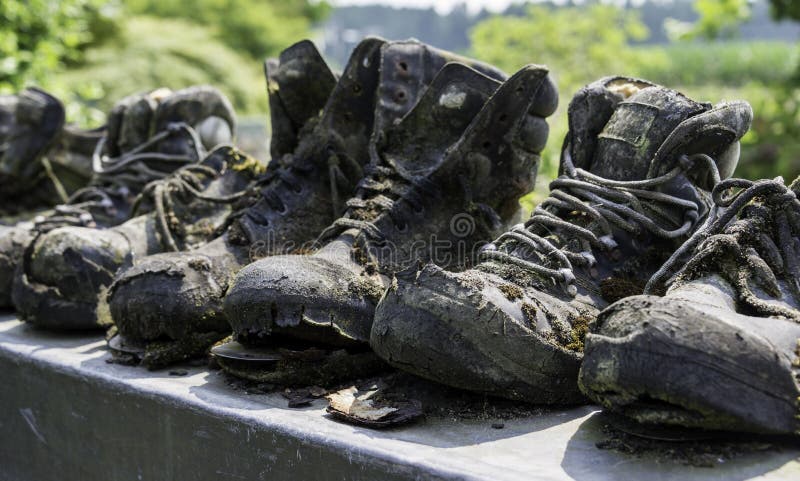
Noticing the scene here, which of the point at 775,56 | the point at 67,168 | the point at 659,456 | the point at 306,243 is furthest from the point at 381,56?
the point at 775,56

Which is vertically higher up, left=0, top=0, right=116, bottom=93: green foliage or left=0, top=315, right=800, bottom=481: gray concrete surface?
left=0, top=0, right=116, bottom=93: green foliage

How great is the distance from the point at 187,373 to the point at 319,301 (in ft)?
1.61

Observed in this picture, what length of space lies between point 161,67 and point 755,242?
13.0 meters

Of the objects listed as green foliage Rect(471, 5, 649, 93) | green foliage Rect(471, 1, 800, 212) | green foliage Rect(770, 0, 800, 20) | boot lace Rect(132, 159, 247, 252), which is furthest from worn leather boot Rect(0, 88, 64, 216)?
green foliage Rect(471, 5, 649, 93)

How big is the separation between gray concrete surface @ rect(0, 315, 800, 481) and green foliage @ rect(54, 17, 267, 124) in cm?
985

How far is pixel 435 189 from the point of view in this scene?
238 centimetres

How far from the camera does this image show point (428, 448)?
1646 millimetres

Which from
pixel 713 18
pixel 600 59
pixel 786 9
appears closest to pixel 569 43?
pixel 600 59

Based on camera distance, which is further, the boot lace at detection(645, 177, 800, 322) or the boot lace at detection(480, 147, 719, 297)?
the boot lace at detection(480, 147, 719, 297)

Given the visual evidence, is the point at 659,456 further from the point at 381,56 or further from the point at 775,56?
the point at 775,56

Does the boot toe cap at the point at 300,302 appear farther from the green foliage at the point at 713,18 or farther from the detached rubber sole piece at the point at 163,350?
the green foliage at the point at 713,18

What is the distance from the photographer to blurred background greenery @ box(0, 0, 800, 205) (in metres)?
6.39

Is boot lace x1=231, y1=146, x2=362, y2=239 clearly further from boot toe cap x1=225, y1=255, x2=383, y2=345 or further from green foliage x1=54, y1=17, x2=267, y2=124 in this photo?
green foliage x1=54, y1=17, x2=267, y2=124

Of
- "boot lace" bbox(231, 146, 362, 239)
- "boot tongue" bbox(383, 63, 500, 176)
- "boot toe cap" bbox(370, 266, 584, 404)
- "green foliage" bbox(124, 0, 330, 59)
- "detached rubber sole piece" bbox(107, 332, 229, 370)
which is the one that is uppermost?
"green foliage" bbox(124, 0, 330, 59)
